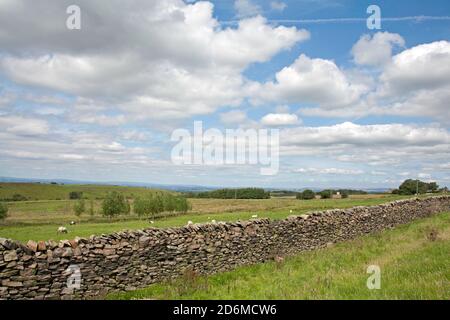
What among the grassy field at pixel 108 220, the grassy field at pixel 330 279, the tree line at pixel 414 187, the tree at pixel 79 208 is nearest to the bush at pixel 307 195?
the tree line at pixel 414 187

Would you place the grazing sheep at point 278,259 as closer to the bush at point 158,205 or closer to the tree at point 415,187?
the bush at point 158,205

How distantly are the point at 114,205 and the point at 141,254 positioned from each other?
181 ft

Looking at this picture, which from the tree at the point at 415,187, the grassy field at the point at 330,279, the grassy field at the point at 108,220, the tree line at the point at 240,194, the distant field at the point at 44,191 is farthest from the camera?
the distant field at the point at 44,191

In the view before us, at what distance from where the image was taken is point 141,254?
11.1 metres

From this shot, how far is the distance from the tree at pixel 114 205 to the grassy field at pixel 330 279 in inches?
2065

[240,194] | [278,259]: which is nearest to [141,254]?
[278,259]

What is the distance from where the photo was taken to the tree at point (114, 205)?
6309 centimetres

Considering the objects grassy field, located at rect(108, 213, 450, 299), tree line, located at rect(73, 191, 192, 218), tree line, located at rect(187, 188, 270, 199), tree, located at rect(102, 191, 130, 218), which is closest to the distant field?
tree line, located at rect(187, 188, 270, 199)

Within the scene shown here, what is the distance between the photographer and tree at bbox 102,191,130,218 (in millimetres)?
63094

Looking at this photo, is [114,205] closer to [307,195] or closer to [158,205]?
[158,205]

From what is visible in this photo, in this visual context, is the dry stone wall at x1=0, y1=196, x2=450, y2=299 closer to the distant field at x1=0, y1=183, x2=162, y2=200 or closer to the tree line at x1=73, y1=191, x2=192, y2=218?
the tree line at x1=73, y1=191, x2=192, y2=218

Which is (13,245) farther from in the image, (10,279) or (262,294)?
(262,294)
